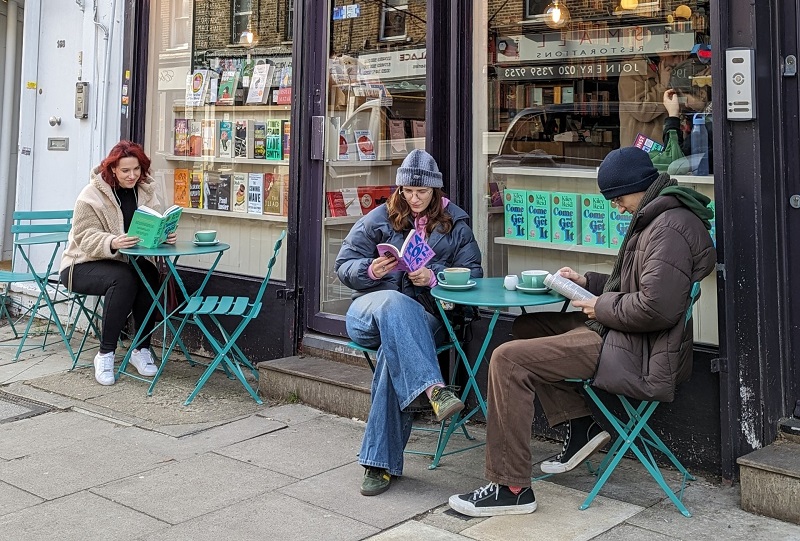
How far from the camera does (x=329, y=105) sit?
6078 millimetres

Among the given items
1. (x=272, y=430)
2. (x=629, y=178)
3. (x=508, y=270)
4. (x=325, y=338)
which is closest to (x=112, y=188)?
(x=325, y=338)

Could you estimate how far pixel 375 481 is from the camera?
418cm

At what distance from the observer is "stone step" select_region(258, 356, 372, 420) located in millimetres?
5309

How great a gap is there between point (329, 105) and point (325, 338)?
1490 millimetres

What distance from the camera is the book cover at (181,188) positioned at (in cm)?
729

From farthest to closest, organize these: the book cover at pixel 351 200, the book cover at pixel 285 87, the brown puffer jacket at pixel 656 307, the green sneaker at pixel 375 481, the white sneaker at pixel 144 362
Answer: the book cover at pixel 285 87, the white sneaker at pixel 144 362, the book cover at pixel 351 200, the green sneaker at pixel 375 481, the brown puffer jacket at pixel 656 307

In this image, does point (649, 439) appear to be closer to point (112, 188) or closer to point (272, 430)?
point (272, 430)

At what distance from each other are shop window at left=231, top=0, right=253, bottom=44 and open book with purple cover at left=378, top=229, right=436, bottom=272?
118 inches

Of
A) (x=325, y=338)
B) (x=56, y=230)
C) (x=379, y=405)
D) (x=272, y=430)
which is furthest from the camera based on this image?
(x=56, y=230)

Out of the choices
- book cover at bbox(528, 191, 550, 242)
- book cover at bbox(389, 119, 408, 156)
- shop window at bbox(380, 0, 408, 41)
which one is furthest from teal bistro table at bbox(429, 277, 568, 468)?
shop window at bbox(380, 0, 408, 41)

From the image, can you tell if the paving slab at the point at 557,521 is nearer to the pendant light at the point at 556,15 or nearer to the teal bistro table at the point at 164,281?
the pendant light at the point at 556,15

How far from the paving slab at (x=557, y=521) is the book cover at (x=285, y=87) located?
11.4ft

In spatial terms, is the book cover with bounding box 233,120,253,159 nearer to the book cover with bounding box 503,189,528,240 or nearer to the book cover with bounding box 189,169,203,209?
the book cover with bounding box 189,169,203,209

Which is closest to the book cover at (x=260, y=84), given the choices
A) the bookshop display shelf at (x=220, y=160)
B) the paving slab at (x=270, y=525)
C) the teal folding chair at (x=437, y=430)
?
the bookshop display shelf at (x=220, y=160)
